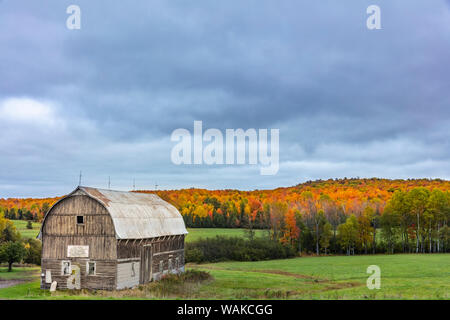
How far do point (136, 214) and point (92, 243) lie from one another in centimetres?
489

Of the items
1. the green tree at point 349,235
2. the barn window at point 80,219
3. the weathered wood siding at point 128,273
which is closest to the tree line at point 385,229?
the green tree at point 349,235

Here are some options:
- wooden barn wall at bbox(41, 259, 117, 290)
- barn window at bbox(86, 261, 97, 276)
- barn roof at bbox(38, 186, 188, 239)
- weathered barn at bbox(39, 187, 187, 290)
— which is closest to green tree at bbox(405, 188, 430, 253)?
barn roof at bbox(38, 186, 188, 239)

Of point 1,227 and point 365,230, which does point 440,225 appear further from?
point 1,227

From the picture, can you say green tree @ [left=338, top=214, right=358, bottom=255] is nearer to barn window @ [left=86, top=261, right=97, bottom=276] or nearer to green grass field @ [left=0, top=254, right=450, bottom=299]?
green grass field @ [left=0, top=254, right=450, bottom=299]

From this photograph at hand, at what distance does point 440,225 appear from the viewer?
87250mm

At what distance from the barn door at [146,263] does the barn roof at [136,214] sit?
128 cm

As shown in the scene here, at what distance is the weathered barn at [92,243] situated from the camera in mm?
33312

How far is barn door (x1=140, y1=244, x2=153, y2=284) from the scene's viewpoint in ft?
121

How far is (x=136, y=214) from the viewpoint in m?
37.4

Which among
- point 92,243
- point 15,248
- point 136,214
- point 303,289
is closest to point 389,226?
point 303,289

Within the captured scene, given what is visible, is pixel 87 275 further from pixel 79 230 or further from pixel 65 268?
pixel 79 230

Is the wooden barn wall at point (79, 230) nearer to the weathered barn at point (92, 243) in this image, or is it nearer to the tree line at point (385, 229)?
the weathered barn at point (92, 243)
